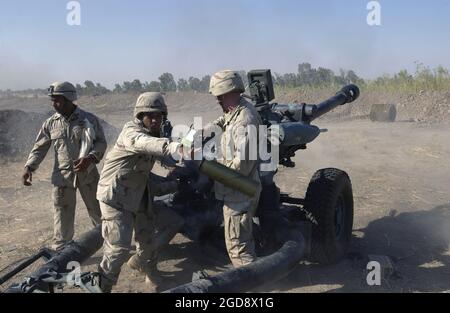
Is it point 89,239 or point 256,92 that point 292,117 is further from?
point 89,239

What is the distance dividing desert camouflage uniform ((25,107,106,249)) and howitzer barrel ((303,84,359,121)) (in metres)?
2.10

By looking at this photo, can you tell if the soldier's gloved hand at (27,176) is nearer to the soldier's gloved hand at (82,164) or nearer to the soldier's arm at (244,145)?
the soldier's gloved hand at (82,164)

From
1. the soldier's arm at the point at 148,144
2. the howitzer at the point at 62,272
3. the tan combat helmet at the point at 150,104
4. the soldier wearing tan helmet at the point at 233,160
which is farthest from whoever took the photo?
the soldier wearing tan helmet at the point at 233,160

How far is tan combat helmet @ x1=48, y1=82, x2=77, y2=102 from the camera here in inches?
192

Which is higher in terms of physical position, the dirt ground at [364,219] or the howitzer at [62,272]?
the howitzer at [62,272]

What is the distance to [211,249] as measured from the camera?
4.71 m

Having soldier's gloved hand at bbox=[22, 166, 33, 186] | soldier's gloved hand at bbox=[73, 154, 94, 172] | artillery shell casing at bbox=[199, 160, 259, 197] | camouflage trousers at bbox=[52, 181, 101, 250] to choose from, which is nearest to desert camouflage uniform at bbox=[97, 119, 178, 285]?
artillery shell casing at bbox=[199, 160, 259, 197]

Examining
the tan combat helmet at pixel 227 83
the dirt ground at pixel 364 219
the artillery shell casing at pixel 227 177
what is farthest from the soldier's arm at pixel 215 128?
the dirt ground at pixel 364 219

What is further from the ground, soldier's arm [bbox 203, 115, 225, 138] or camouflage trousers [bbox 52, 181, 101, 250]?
soldier's arm [bbox 203, 115, 225, 138]

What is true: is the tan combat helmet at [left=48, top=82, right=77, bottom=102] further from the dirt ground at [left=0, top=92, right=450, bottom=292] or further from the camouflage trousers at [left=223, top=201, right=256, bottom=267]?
the camouflage trousers at [left=223, top=201, right=256, bottom=267]

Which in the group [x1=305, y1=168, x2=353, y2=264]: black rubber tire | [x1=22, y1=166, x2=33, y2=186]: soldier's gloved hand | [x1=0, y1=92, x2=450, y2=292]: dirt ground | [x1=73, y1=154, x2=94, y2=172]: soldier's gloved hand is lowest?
[x1=0, y1=92, x2=450, y2=292]: dirt ground

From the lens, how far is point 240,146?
3.81 m

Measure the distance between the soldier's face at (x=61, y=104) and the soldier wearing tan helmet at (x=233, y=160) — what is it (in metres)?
1.73

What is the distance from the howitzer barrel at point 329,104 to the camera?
544 cm
